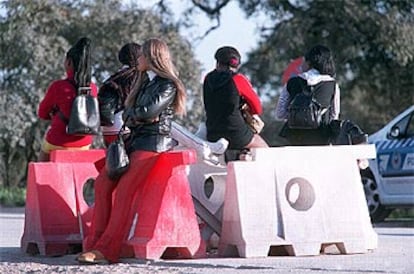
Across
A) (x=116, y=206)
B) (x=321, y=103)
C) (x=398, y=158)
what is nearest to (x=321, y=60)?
(x=321, y=103)

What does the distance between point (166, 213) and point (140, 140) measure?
686mm

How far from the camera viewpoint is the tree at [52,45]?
Answer: 101 ft

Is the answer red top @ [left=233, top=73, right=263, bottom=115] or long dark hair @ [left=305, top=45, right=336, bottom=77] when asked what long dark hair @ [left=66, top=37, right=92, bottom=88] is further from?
long dark hair @ [left=305, top=45, right=336, bottom=77]

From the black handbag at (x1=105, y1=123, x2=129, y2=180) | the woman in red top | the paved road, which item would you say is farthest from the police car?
the black handbag at (x1=105, y1=123, x2=129, y2=180)

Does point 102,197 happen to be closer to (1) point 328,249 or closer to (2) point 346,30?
(1) point 328,249

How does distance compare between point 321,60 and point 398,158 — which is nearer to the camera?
point 321,60

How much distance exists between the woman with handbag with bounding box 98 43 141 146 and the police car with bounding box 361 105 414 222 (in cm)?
725

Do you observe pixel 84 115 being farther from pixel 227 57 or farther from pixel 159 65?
pixel 227 57

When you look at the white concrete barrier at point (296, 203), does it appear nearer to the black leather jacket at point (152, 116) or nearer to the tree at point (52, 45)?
the black leather jacket at point (152, 116)

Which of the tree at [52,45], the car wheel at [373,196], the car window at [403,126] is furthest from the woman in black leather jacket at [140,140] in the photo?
the tree at [52,45]

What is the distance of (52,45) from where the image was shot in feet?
103

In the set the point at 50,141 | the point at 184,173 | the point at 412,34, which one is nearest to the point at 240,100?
the point at 184,173

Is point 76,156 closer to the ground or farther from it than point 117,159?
farther from it

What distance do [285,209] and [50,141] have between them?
258 centimetres
